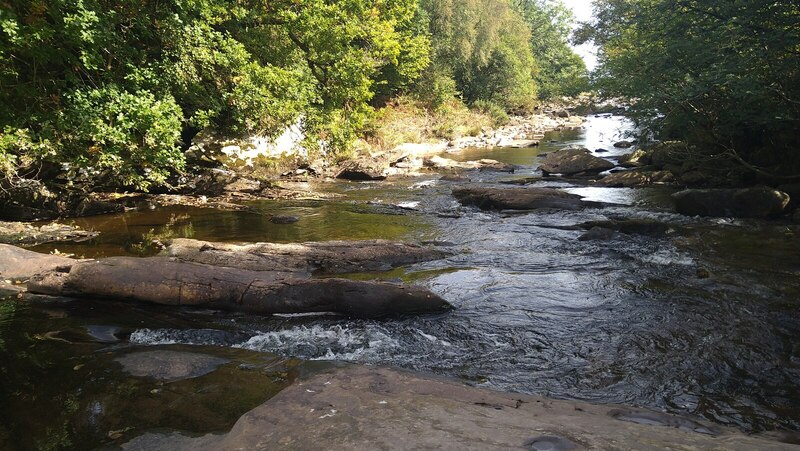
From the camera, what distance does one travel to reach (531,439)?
2885 mm

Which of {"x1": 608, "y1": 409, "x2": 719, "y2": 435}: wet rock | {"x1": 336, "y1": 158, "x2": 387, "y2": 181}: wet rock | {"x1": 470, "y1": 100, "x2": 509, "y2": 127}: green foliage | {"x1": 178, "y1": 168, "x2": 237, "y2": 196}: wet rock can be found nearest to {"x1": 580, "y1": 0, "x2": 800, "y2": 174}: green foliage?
{"x1": 608, "y1": 409, "x2": 719, "y2": 435}: wet rock

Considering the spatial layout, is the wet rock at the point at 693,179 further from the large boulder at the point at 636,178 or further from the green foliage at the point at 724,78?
the green foliage at the point at 724,78

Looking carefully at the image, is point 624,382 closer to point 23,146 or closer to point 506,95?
point 23,146

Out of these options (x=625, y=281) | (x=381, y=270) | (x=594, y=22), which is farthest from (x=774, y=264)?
(x=594, y=22)

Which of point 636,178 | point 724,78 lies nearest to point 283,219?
point 724,78

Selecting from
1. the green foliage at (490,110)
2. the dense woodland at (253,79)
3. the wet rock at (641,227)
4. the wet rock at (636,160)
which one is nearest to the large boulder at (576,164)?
the wet rock at (636,160)

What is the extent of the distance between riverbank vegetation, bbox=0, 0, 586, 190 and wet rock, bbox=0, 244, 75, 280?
3133mm

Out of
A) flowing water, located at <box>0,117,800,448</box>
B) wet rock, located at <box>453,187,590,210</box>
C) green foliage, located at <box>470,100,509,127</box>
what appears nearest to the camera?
flowing water, located at <box>0,117,800,448</box>

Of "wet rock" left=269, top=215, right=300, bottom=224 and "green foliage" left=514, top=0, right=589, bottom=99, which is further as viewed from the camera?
"green foliage" left=514, top=0, right=589, bottom=99

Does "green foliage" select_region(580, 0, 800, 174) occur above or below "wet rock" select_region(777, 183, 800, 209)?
above

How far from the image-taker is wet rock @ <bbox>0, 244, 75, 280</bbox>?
6.68 meters

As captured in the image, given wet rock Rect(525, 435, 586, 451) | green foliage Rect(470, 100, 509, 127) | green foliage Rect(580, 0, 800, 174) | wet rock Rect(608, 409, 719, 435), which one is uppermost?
green foliage Rect(470, 100, 509, 127)

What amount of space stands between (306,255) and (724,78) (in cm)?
995

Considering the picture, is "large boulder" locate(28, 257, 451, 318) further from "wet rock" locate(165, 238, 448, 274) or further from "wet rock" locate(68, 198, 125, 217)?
"wet rock" locate(68, 198, 125, 217)
